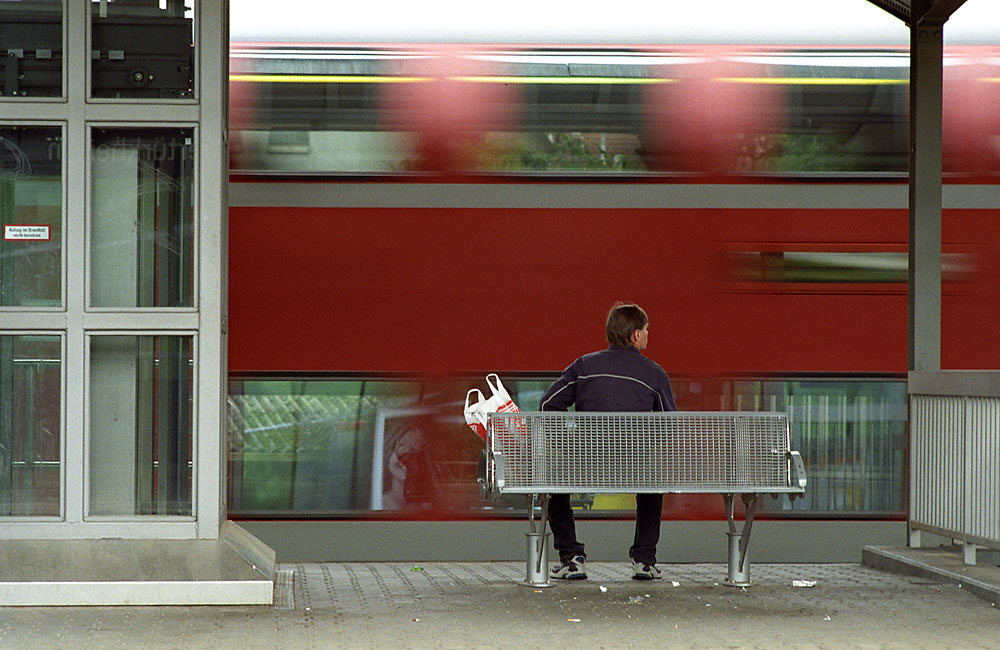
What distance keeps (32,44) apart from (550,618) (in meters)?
3.77

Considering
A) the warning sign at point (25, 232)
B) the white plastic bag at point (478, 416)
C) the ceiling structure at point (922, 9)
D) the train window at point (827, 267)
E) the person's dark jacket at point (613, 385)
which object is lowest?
the white plastic bag at point (478, 416)

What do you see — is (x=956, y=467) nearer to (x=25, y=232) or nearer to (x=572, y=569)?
(x=572, y=569)

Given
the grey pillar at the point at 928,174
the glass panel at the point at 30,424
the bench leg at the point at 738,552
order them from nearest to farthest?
the glass panel at the point at 30,424 → the bench leg at the point at 738,552 → the grey pillar at the point at 928,174

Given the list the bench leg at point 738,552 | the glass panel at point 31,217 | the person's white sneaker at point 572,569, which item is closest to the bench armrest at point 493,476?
the person's white sneaker at point 572,569

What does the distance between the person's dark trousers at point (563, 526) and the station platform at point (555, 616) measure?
0.18 meters

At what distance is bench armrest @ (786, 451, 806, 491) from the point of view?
6.45 metres

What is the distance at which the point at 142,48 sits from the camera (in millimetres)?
6754

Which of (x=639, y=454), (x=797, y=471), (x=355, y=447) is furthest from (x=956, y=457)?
(x=355, y=447)

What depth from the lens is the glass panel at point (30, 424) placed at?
666 centimetres

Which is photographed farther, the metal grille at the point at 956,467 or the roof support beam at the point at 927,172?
the roof support beam at the point at 927,172

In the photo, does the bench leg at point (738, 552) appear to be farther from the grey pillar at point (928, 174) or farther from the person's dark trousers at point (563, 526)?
the grey pillar at point (928, 174)

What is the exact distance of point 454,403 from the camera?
338 inches

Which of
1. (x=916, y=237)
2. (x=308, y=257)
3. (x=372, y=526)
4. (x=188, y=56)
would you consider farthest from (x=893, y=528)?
(x=188, y=56)

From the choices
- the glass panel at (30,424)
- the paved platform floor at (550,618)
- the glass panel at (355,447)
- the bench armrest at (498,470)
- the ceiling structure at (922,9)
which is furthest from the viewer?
the glass panel at (355,447)
